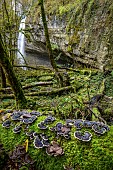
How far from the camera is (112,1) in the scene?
10383mm

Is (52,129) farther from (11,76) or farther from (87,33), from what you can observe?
(87,33)

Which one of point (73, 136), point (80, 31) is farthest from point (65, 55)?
point (73, 136)

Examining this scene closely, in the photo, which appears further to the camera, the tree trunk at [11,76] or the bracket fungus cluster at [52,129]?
the tree trunk at [11,76]

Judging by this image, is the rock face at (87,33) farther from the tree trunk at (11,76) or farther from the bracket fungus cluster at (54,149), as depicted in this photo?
the bracket fungus cluster at (54,149)

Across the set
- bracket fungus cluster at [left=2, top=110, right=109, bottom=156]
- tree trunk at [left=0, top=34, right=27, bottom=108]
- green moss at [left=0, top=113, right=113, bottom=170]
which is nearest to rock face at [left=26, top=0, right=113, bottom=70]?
tree trunk at [left=0, top=34, right=27, bottom=108]

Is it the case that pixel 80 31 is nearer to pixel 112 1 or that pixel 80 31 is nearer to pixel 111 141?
pixel 112 1

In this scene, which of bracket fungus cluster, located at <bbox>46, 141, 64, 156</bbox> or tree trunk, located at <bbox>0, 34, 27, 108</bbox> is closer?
bracket fungus cluster, located at <bbox>46, 141, 64, 156</bbox>

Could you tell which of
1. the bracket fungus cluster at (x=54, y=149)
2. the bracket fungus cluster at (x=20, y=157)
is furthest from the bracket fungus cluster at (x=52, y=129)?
the bracket fungus cluster at (x=20, y=157)

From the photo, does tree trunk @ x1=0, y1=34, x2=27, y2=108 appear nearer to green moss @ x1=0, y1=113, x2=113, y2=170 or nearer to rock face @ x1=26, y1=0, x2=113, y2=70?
green moss @ x1=0, y1=113, x2=113, y2=170

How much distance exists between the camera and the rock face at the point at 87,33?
1045cm

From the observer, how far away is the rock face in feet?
34.3

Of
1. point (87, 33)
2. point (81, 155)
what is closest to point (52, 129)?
point (81, 155)

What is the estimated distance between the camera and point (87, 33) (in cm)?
1163

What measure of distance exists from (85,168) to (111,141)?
0.37 m
